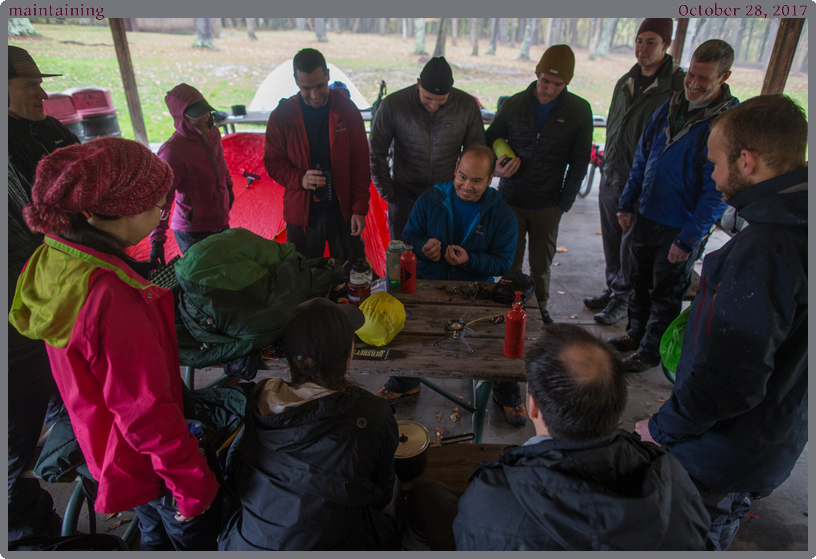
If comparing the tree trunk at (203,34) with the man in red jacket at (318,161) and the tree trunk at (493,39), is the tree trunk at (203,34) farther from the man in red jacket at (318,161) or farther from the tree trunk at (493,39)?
the man in red jacket at (318,161)

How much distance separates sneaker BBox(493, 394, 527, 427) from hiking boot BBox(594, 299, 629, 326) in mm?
1505

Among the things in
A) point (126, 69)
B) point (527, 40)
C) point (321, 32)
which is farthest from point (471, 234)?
point (527, 40)

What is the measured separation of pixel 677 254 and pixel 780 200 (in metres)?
1.59

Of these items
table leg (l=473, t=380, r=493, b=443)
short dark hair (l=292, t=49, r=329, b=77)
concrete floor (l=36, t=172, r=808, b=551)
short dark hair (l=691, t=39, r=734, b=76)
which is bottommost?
concrete floor (l=36, t=172, r=808, b=551)

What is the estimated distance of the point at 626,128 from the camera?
11.8ft

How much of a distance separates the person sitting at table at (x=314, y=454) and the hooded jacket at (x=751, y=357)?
107cm

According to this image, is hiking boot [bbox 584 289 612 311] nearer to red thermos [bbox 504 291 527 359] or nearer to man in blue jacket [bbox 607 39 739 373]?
man in blue jacket [bbox 607 39 739 373]

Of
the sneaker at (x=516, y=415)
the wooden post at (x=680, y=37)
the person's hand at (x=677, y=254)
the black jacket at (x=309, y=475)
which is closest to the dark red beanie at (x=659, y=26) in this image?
the person's hand at (x=677, y=254)

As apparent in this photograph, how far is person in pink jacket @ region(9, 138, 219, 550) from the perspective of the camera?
4.00ft

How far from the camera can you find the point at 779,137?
143 centimetres

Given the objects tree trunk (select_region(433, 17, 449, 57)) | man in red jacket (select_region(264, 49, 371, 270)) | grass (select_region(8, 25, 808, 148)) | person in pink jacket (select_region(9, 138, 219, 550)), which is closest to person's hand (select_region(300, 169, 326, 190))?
man in red jacket (select_region(264, 49, 371, 270))

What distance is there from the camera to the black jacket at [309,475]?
1309mm

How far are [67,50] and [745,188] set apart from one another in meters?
17.0

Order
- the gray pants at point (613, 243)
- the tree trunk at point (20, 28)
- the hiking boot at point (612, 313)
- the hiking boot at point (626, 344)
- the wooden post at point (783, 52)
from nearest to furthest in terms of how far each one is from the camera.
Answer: the hiking boot at point (626, 344) → the gray pants at point (613, 243) → the hiking boot at point (612, 313) → the wooden post at point (783, 52) → the tree trunk at point (20, 28)
